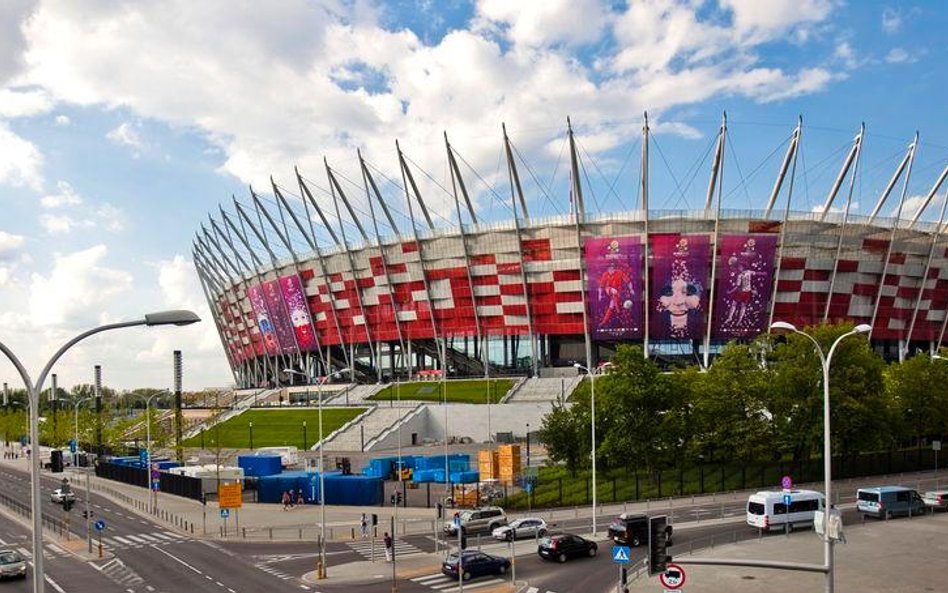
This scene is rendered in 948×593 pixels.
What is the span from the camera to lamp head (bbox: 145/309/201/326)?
15.6 meters

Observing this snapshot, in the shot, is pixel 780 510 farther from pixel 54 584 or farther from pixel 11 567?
pixel 11 567

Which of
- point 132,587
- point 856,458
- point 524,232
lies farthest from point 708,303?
point 132,587

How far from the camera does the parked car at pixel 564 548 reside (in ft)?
→ 127

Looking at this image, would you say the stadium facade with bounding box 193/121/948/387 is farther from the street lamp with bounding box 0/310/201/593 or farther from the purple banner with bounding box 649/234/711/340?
the street lamp with bounding box 0/310/201/593

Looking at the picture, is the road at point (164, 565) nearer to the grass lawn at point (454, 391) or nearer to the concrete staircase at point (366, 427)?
the concrete staircase at point (366, 427)

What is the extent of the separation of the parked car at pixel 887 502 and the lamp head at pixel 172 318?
143ft

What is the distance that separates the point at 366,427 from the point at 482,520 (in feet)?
192

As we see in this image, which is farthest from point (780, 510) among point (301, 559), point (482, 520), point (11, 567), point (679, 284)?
point (679, 284)

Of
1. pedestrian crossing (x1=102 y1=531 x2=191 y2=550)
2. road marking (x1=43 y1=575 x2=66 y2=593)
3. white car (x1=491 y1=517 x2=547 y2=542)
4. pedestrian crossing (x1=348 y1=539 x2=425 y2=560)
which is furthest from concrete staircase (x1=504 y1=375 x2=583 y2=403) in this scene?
Answer: road marking (x1=43 y1=575 x2=66 y2=593)

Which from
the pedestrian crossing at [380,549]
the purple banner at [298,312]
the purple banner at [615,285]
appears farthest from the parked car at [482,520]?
the purple banner at [298,312]

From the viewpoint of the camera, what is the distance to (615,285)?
395 feet

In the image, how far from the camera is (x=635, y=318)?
120875mm

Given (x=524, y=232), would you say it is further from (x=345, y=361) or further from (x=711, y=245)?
(x=345, y=361)

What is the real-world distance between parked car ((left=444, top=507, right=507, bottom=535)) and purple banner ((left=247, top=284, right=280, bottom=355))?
11457 cm
